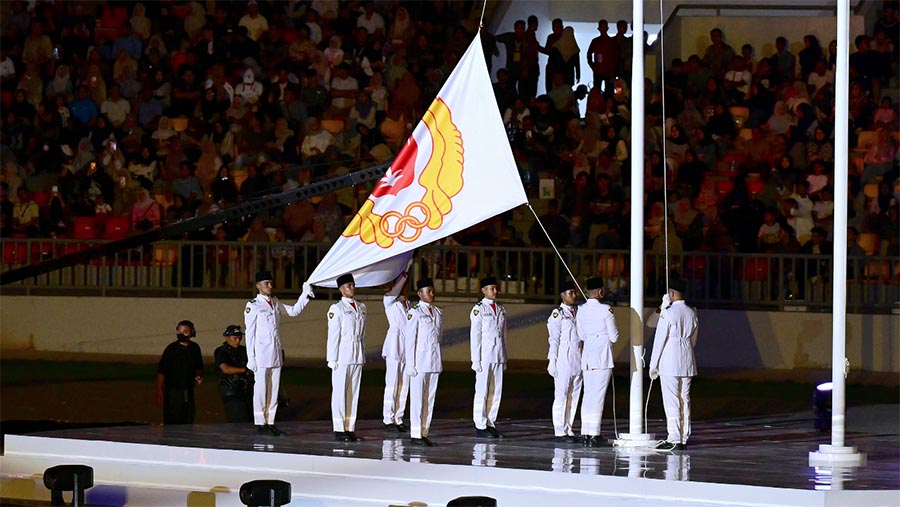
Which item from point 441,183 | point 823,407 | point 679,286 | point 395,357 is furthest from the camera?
point 823,407

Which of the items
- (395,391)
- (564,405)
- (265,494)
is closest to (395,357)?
(395,391)

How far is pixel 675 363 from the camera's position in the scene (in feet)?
48.9

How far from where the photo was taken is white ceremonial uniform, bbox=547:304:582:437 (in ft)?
50.9

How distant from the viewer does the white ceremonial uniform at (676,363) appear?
49.0 feet

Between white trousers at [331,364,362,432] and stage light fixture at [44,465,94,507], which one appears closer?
stage light fixture at [44,465,94,507]

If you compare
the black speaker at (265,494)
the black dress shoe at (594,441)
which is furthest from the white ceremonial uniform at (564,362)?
the black speaker at (265,494)

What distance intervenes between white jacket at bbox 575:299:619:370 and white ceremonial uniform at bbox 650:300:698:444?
1.36 feet

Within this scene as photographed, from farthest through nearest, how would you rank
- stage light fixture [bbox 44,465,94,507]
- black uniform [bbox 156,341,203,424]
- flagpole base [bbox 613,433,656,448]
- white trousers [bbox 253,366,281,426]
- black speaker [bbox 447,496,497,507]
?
black uniform [bbox 156,341,203,424], white trousers [bbox 253,366,281,426], flagpole base [bbox 613,433,656,448], stage light fixture [bbox 44,465,94,507], black speaker [bbox 447,496,497,507]

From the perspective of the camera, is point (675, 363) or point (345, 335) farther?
point (345, 335)

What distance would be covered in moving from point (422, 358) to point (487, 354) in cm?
73

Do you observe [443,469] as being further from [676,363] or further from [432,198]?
[432,198]

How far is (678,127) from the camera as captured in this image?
22781 millimetres

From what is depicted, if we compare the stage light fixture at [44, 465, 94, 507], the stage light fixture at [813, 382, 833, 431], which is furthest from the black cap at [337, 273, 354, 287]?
the stage light fixture at [813, 382, 833, 431]

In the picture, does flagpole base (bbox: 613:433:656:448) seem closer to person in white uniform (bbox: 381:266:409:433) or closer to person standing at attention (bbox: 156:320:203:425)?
person in white uniform (bbox: 381:266:409:433)
